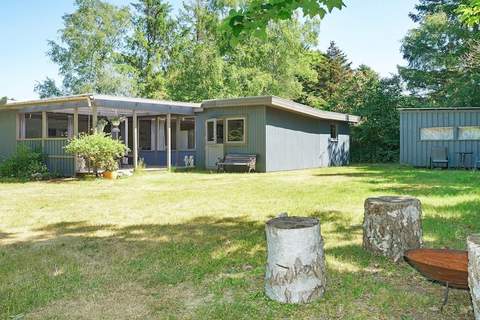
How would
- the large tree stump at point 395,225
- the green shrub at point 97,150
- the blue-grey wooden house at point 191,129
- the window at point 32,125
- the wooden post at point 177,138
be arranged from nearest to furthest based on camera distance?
the large tree stump at point 395,225 < the green shrub at point 97,150 < the blue-grey wooden house at point 191,129 < the window at point 32,125 < the wooden post at point 177,138

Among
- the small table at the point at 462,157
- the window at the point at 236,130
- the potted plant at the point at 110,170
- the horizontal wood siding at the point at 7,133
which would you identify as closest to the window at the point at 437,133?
the small table at the point at 462,157

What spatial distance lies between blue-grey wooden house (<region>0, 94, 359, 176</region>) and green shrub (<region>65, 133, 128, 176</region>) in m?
0.70

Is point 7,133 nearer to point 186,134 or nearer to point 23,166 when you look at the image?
point 23,166

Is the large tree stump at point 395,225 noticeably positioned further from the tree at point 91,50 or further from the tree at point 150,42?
the tree at point 150,42

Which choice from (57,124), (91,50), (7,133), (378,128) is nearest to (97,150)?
(7,133)

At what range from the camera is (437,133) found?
1605 cm

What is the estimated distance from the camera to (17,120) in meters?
15.5

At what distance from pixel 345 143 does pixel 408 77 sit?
32.0ft

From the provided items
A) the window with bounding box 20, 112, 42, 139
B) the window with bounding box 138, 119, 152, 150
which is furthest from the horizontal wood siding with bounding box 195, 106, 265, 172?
the window with bounding box 20, 112, 42, 139

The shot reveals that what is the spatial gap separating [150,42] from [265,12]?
94.9 feet

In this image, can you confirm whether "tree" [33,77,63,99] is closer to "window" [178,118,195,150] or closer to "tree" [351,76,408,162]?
"window" [178,118,195,150]

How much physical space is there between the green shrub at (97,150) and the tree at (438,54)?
17.6m

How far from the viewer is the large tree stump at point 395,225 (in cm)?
402

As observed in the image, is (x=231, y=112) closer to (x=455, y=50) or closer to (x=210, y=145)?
(x=210, y=145)
